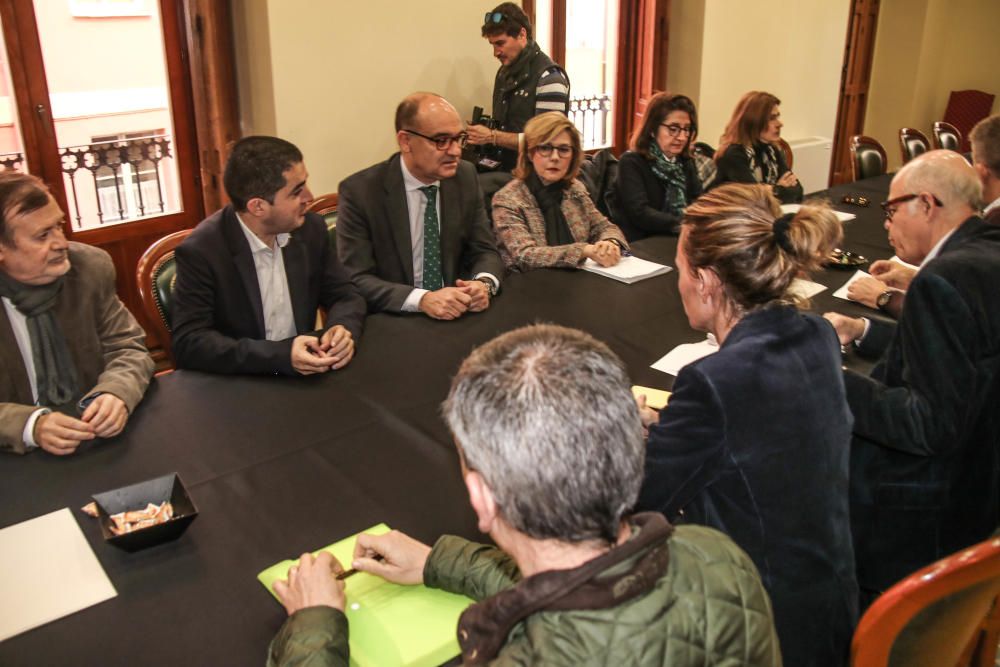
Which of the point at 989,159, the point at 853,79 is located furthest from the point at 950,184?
the point at 853,79

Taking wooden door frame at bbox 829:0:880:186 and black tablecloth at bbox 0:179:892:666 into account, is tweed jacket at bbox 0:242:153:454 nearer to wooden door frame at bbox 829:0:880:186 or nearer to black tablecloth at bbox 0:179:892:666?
black tablecloth at bbox 0:179:892:666

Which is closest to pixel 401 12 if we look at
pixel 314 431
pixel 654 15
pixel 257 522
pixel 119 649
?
pixel 654 15

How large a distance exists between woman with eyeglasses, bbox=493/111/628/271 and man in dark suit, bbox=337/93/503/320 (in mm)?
119

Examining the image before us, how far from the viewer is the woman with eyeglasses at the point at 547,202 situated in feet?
10.9

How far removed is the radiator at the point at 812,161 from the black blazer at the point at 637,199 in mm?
3403

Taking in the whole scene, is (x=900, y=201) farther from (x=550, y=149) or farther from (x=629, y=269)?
(x=550, y=149)

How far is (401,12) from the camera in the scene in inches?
175

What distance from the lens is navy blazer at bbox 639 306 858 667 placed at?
143cm

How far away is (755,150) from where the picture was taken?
179 inches

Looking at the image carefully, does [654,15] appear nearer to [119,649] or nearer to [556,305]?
[556,305]

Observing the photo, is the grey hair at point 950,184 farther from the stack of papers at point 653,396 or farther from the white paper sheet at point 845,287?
the stack of papers at point 653,396

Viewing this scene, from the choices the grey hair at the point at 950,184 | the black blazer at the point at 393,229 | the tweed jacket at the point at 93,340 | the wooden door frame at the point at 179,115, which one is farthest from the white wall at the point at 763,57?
the tweed jacket at the point at 93,340

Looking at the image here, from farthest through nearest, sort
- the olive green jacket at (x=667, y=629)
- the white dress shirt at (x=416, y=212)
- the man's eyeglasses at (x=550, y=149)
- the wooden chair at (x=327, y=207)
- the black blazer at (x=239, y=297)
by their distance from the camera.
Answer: the man's eyeglasses at (x=550, y=149), the wooden chair at (x=327, y=207), the white dress shirt at (x=416, y=212), the black blazer at (x=239, y=297), the olive green jacket at (x=667, y=629)

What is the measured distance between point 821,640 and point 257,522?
1.04 meters
